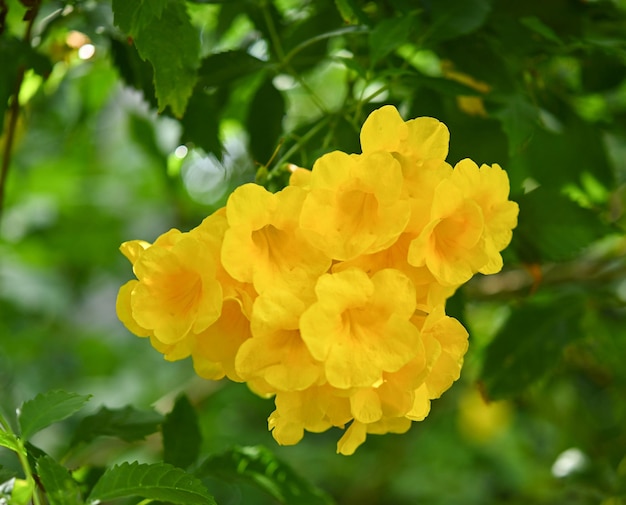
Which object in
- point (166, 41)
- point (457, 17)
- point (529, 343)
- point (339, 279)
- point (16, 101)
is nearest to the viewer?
point (339, 279)

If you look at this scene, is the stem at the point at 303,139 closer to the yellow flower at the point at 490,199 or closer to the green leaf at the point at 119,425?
the yellow flower at the point at 490,199

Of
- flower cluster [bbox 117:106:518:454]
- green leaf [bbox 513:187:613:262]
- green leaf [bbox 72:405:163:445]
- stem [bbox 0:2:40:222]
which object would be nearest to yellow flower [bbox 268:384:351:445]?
flower cluster [bbox 117:106:518:454]

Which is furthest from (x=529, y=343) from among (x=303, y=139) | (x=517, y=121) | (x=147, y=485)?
(x=147, y=485)

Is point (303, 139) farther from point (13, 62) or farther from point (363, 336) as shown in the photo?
point (13, 62)

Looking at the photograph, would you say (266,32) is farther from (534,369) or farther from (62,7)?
(534,369)

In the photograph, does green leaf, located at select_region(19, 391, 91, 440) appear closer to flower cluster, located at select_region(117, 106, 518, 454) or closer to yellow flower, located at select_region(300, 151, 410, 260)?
flower cluster, located at select_region(117, 106, 518, 454)

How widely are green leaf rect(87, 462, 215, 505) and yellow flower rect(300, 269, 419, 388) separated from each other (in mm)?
134

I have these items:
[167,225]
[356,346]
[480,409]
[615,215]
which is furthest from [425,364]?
[167,225]

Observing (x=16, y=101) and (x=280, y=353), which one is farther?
(x=16, y=101)

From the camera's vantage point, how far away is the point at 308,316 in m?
0.48

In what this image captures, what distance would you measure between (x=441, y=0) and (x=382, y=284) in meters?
0.37

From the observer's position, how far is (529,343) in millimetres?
949

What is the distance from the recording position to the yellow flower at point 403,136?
1.76 feet

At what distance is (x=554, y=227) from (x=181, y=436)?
1.41 feet
